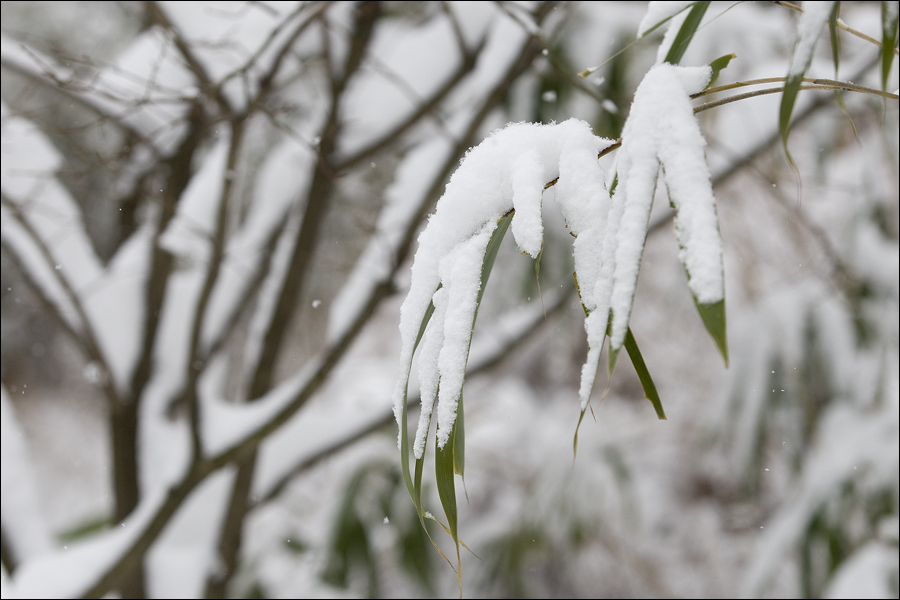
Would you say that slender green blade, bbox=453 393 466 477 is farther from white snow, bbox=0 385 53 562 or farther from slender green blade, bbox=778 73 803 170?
white snow, bbox=0 385 53 562

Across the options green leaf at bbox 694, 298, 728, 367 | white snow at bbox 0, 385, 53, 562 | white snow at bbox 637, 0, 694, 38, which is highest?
white snow at bbox 637, 0, 694, 38

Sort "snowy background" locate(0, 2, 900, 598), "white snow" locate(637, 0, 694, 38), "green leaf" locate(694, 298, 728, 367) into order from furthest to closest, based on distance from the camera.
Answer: "snowy background" locate(0, 2, 900, 598) < "white snow" locate(637, 0, 694, 38) < "green leaf" locate(694, 298, 728, 367)

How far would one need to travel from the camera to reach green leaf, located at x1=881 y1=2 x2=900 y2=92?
20cm

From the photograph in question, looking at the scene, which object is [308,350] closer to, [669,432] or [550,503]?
[550,503]

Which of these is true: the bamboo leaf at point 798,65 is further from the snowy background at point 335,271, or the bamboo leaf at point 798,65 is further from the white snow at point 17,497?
the white snow at point 17,497

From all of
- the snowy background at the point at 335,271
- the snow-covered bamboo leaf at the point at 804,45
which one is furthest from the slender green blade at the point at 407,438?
the snowy background at the point at 335,271

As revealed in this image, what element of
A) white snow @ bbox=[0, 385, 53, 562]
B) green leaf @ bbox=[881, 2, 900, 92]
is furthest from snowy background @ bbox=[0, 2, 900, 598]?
green leaf @ bbox=[881, 2, 900, 92]

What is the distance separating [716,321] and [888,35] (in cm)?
15

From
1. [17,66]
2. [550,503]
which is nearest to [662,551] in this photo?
[550,503]

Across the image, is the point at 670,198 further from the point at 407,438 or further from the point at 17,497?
the point at 17,497

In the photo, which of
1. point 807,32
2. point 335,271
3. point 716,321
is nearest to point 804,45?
point 807,32

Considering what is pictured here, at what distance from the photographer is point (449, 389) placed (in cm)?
18

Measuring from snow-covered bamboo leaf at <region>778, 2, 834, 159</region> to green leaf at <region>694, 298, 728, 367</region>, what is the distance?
0.23 feet

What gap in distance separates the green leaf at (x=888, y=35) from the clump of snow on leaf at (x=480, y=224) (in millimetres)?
102
